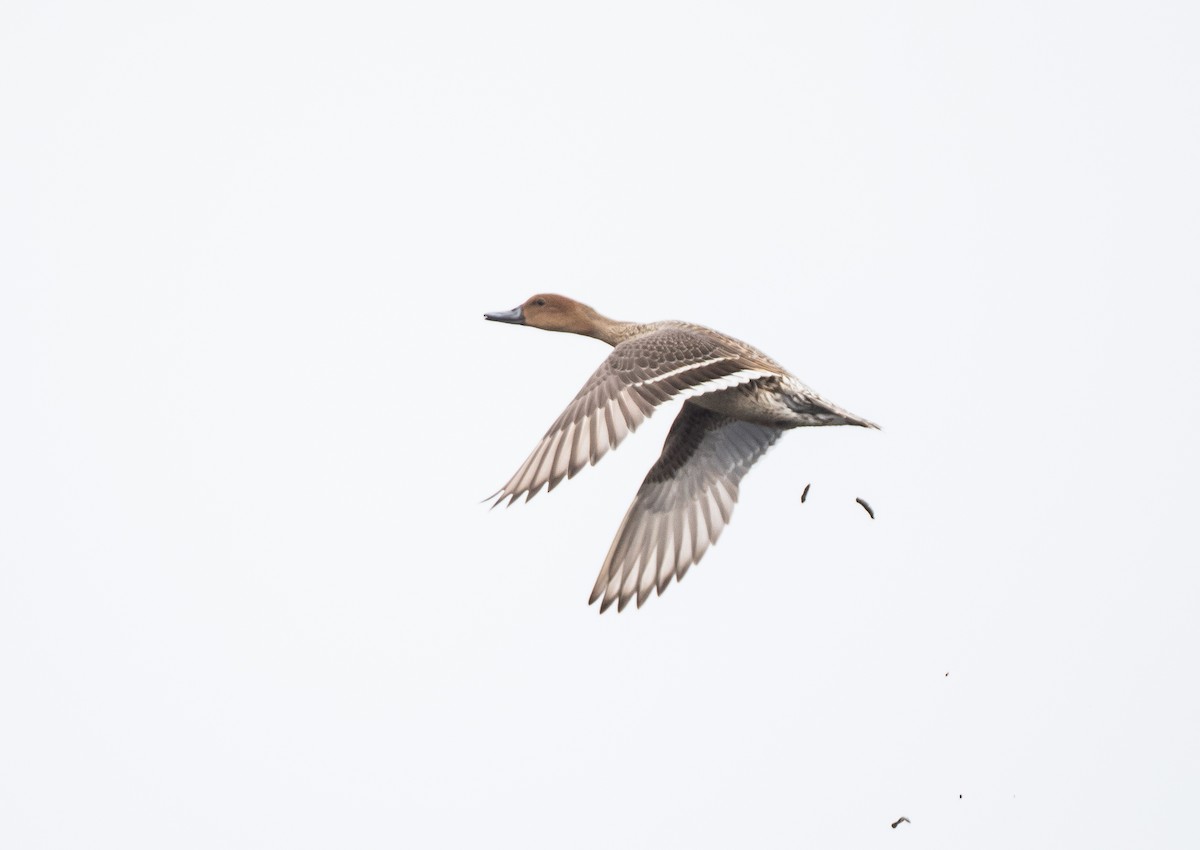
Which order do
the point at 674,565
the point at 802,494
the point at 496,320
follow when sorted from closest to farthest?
the point at 802,494, the point at 674,565, the point at 496,320

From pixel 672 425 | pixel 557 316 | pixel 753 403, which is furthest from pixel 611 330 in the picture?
pixel 753 403

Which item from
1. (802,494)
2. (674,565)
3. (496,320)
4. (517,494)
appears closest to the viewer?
(517,494)

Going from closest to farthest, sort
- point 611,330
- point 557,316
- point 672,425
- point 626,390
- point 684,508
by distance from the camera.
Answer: point 626,390
point 684,508
point 672,425
point 611,330
point 557,316

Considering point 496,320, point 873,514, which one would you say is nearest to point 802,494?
point 873,514

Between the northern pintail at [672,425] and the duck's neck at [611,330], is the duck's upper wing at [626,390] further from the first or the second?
the duck's neck at [611,330]

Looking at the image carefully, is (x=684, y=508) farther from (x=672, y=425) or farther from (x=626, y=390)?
(x=626, y=390)

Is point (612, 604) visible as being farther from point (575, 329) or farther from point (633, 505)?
point (575, 329)
